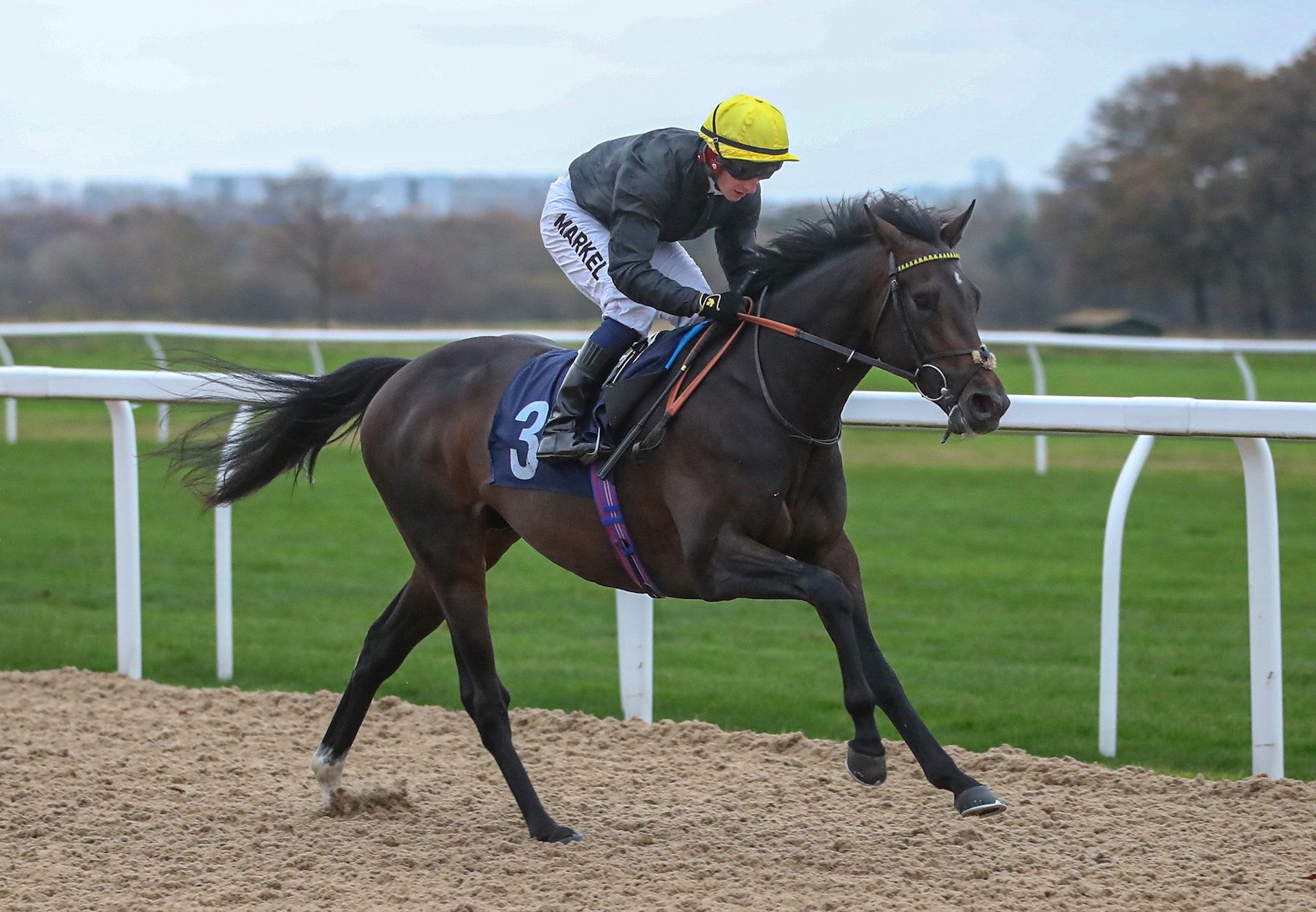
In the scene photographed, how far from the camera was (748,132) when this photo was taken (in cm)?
345

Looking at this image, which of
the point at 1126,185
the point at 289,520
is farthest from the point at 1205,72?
the point at 289,520

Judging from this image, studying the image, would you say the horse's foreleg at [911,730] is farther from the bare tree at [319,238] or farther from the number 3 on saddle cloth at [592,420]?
the bare tree at [319,238]

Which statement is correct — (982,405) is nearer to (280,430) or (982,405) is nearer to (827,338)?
(827,338)

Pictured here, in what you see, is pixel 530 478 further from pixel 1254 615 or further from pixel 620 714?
pixel 1254 615

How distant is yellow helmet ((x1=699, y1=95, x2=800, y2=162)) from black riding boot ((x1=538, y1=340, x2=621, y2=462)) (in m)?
0.59

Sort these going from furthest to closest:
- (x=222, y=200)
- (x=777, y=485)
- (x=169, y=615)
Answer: (x=222, y=200), (x=169, y=615), (x=777, y=485)

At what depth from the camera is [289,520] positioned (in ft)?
31.7

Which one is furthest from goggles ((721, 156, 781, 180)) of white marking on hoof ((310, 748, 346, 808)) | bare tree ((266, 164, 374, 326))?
bare tree ((266, 164, 374, 326))

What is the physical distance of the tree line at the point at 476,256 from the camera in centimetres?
2342

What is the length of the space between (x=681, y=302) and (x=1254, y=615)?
1.88 metres

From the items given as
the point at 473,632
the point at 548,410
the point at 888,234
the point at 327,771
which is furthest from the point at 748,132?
the point at 327,771

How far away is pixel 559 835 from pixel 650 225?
150cm

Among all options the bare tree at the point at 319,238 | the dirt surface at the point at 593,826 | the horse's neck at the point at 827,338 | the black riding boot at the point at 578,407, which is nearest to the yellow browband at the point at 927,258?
the horse's neck at the point at 827,338

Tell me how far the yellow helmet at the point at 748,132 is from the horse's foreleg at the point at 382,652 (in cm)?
152
